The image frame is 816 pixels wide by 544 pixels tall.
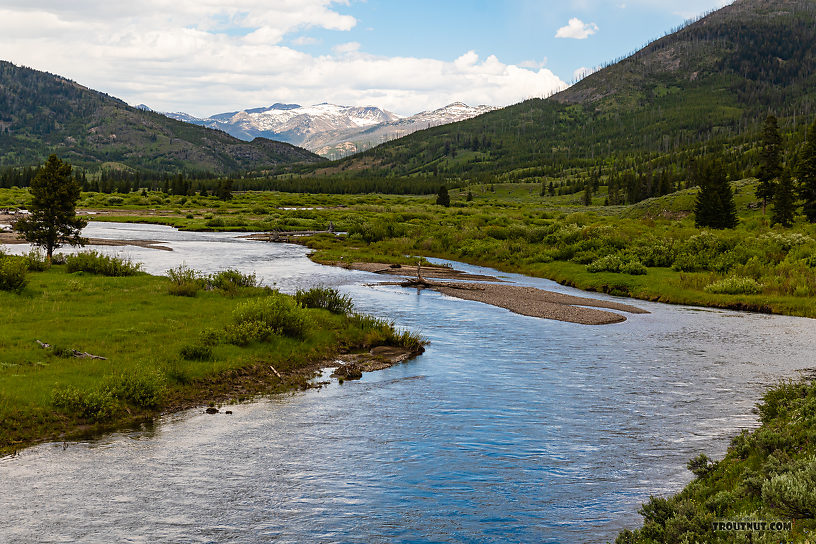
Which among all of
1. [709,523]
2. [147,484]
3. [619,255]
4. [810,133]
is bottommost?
[147,484]

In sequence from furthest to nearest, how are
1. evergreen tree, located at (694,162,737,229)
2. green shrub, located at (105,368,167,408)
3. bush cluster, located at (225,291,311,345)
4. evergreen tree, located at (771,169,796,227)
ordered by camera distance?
evergreen tree, located at (694,162,737,229) < evergreen tree, located at (771,169,796,227) < bush cluster, located at (225,291,311,345) < green shrub, located at (105,368,167,408)

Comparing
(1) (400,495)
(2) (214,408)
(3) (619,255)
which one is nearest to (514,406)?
(1) (400,495)

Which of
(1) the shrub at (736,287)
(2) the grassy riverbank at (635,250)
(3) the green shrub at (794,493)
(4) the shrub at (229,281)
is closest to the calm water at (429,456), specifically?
(3) the green shrub at (794,493)

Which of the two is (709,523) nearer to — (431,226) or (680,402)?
(680,402)

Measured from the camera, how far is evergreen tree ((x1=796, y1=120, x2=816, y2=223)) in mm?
67000

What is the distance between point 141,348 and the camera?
880 inches

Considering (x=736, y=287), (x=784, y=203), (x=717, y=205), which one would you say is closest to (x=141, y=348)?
(x=736, y=287)

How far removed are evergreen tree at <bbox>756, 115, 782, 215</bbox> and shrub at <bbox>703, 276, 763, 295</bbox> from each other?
38813mm

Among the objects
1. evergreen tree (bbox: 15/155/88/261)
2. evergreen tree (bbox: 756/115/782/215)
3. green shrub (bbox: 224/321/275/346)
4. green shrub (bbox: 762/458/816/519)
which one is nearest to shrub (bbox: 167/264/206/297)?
green shrub (bbox: 224/321/275/346)

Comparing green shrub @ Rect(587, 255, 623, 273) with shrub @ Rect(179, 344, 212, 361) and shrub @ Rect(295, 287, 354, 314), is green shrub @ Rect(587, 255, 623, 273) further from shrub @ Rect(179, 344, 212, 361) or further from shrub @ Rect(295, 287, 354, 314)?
shrub @ Rect(179, 344, 212, 361)

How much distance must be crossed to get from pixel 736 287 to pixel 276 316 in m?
33.3

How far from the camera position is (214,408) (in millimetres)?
19656

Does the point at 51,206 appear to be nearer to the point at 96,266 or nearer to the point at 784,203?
the point at 96,266

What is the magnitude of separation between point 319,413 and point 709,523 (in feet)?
40.4
